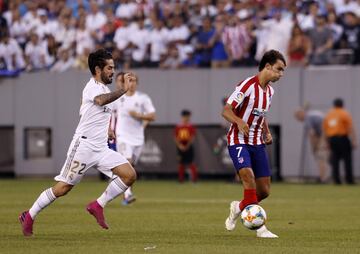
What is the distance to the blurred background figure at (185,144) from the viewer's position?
30.0 meters

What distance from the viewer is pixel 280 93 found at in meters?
30.4

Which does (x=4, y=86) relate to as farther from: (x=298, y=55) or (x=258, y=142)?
(x=258, y=142)

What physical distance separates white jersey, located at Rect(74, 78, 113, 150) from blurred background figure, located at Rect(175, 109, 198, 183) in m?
16.3

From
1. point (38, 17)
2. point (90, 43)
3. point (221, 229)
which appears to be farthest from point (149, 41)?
point (221, 229)

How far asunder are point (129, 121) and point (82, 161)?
723cm

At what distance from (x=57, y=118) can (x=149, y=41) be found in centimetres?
451

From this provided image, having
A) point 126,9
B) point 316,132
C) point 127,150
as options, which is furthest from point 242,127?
point 126,9

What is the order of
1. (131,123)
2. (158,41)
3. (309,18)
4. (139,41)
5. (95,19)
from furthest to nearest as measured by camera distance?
(95,19) < (139,41) < (158,41) < (309,18) < (131,123)

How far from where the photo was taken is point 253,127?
1370 cm

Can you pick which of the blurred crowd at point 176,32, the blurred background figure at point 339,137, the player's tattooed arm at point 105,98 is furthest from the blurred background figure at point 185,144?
the player's tattooed arm at point 105,98

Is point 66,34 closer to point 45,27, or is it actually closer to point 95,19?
point 45,27

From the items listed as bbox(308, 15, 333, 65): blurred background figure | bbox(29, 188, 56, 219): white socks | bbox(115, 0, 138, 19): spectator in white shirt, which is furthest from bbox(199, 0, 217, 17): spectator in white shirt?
bbox(29, 188, 56, 219): white socks

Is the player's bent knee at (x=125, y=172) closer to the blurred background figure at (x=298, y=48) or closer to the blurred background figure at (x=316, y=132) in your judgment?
the blurred background figure at (x=298, y=48)

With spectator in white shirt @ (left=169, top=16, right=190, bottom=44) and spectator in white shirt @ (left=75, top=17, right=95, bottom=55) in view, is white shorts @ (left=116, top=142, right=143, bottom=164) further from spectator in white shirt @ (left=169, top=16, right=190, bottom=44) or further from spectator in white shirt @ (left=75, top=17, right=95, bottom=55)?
spectator in white shirt @ (left=75, top=17, right=95, bottom=55)
